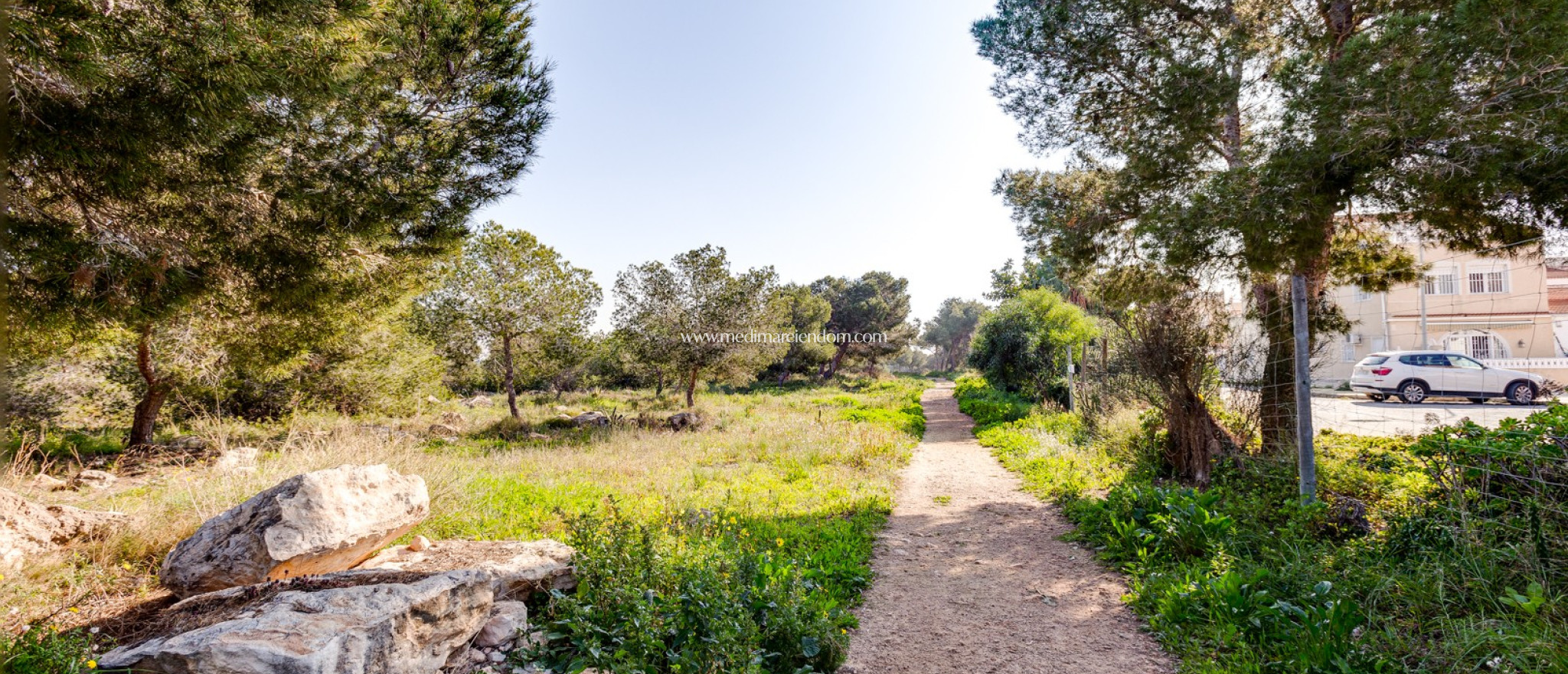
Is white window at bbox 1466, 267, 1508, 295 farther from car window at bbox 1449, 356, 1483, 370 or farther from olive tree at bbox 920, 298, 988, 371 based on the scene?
olive tree at bbox 920, 298, 988, 371

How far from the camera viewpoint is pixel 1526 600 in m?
3.06

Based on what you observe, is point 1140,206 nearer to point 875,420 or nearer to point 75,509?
point 875,420

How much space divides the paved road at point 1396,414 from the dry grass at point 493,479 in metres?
6.58

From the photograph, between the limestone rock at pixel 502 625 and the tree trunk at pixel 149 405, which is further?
the tree trunk at pixel 149 405

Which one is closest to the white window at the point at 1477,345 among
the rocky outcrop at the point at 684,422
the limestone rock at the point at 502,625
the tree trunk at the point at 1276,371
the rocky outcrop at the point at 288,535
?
the tree trunk at the point at 1276,371

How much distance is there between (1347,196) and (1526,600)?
3118 mm

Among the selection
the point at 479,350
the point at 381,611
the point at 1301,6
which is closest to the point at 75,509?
the point at 381,611

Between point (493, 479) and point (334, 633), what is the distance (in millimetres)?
5267

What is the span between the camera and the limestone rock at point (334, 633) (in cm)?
250

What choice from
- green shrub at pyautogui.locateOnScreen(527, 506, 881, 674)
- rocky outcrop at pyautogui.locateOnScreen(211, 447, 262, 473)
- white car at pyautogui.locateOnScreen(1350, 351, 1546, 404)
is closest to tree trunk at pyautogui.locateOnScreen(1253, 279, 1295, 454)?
white car at pyautogui.locateOnScreen(1350, 351, 1546, 404)

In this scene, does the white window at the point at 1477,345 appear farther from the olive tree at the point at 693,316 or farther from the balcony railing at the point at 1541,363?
the olive tree at the point at 693,316

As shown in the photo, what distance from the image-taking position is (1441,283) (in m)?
6.73

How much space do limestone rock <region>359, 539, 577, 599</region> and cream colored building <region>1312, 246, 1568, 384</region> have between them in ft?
25.5

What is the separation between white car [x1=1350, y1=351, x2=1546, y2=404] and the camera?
962 centimetres
